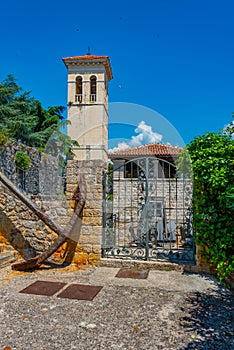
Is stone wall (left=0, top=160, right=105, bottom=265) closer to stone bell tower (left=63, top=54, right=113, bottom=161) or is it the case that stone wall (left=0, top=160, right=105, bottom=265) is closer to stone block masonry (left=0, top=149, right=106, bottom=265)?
stone block masonry (left=0, top=149, right=106, bottom=265)

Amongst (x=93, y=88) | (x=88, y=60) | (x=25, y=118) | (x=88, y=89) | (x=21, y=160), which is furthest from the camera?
(x=93, y=88)

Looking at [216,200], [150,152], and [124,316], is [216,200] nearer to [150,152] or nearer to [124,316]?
[124,316]

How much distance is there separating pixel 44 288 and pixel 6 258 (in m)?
1.49

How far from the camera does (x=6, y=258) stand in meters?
4.56

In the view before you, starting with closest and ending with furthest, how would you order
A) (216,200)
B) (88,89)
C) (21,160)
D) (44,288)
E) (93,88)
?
1. (44,288)
2. (216,200)
3. (21,160)
4. (88,89)
5. (93,88)

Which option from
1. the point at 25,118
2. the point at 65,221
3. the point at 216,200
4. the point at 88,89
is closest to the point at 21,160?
the point at 65,221

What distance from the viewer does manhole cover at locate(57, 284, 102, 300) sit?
3.19m

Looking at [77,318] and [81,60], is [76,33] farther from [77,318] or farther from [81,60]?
[81,60]

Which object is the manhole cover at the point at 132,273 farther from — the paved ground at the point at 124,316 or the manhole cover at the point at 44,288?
the manhole cover at the point at 44,288

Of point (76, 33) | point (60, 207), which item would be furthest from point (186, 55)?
point (60, 207)

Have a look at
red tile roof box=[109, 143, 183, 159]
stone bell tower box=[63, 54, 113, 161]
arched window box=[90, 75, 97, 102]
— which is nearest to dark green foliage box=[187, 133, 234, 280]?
red tile roof box=[109, 143, 183, 159]

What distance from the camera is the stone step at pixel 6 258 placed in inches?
175

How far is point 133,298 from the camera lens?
3.16 m

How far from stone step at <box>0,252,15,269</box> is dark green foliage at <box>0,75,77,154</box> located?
28.4 feet
